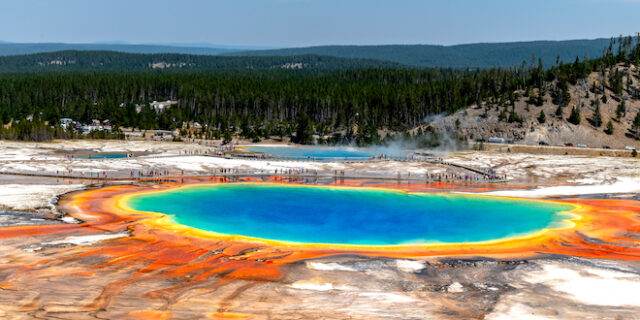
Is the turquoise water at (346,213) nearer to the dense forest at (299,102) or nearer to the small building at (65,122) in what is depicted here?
the dense forest at (299,102)

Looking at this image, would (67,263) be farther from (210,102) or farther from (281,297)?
(210,102)

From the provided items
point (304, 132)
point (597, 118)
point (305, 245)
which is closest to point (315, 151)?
point (304, 132)

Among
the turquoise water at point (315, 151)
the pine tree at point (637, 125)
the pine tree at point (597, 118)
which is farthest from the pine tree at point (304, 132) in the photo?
the pine tree at point (637, 125)

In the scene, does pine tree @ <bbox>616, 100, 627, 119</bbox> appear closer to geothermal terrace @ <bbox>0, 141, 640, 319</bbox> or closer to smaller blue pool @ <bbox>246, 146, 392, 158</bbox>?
geothermal terrace @ <bbox>0, 141, 640, 319</bbox>

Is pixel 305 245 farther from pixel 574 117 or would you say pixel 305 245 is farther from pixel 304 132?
pixel 574 117

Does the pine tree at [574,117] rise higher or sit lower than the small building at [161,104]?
lower

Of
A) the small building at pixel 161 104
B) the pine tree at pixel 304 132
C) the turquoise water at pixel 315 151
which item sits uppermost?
the small building at pixel 161 104

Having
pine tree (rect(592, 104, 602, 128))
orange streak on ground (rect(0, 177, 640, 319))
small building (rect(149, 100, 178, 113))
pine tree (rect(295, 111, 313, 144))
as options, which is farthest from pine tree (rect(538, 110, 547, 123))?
small building (rect(149, 100, 178, 113))
